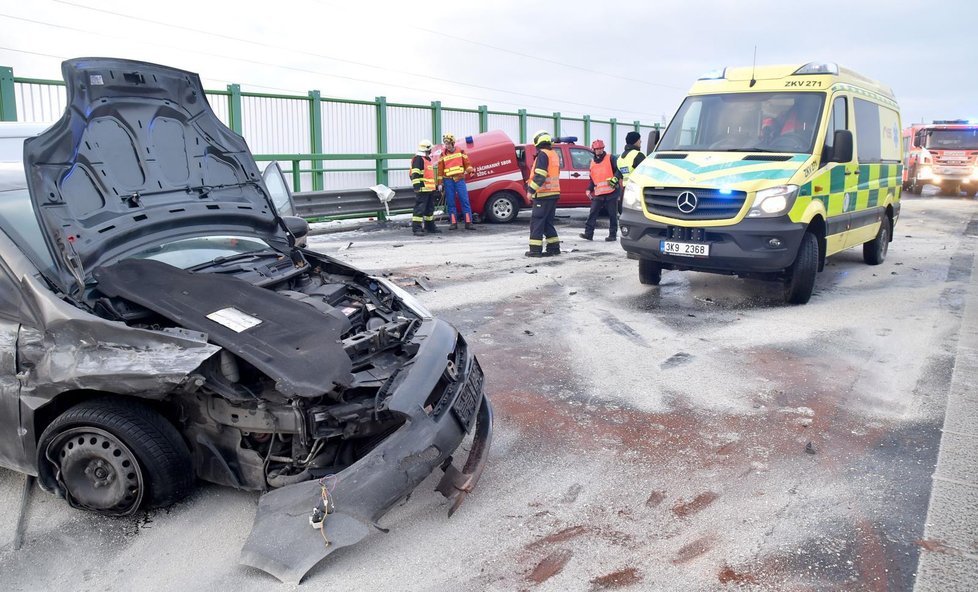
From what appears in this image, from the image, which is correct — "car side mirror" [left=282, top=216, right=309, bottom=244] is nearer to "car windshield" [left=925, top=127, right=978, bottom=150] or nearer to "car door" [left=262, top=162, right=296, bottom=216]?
"car door" [left=262, top=162, right=296, bottom=216]

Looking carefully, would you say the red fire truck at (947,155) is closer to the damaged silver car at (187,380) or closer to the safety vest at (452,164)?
the safety vest at (452,164)

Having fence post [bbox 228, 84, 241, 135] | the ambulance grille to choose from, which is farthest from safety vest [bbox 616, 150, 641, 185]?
fence post [bbox 228, 84, 241, 135]

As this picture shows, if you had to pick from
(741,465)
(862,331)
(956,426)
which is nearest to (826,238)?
(862,331)

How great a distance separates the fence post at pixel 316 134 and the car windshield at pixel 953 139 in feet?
63.3

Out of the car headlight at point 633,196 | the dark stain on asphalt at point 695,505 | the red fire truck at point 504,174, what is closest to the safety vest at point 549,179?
the car headlight at point 633,196

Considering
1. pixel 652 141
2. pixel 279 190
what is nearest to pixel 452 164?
pixel 652 141

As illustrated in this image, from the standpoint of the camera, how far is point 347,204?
15.0 meters

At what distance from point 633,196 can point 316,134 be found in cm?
918

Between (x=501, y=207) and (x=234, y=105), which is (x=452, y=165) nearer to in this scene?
(x=501, y=207)

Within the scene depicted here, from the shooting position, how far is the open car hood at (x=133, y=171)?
3.68 metres

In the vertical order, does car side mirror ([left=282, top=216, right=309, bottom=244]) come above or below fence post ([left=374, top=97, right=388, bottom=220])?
below

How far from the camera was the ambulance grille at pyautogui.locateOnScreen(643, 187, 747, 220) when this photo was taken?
7281 mm

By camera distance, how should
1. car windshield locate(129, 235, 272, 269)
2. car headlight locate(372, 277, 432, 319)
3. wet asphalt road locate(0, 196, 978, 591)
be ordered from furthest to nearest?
car headlight locate(372, 277, 432, 319) < car windshield locate(129, 235, 272, 269) < wet asphalt road locate(0, 196, 978, 591)

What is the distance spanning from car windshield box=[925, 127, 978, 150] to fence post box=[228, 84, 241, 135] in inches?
825
